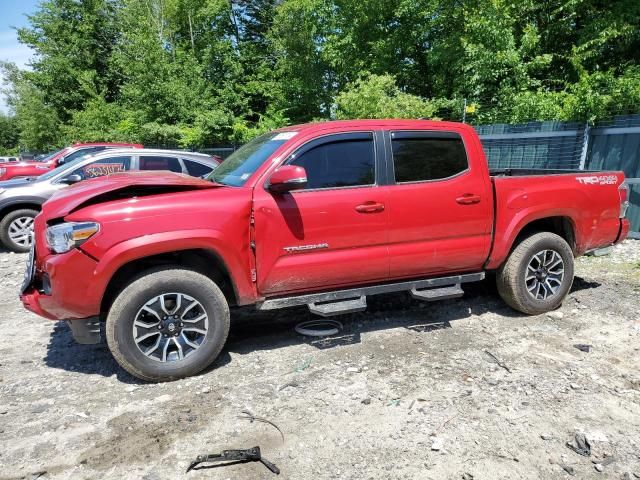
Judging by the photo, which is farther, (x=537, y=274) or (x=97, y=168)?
(x=97, y=168)

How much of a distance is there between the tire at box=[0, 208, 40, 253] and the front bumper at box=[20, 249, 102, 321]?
5627mm

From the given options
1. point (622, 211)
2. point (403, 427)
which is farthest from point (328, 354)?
point (622, 211)

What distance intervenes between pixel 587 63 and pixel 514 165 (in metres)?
6.02

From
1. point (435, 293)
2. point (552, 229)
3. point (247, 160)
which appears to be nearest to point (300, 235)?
point (247, 160)

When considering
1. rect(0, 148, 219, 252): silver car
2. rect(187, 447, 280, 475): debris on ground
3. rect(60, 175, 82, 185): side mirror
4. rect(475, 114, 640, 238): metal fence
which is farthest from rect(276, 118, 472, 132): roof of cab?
rect(475, 114, 640, 238): metal fence

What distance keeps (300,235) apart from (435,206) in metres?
1.35

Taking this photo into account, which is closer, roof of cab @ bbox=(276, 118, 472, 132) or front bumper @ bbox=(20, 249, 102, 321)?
front bumper @ bbox=(20, 249, 102, 321)

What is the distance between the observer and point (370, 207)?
4.03 metres

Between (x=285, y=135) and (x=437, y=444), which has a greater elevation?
(x=285, y=135)

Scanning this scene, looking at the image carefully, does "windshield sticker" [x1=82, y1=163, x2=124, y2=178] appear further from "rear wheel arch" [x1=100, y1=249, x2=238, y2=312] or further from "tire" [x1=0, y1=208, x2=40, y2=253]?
"rear wheel arch" [x1=100, y1=249, x2=238, y2=312]

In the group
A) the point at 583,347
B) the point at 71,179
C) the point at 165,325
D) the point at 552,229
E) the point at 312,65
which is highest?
the point at 312,65

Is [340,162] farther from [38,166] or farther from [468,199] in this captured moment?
[38,166]

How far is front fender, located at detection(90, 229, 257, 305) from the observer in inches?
131

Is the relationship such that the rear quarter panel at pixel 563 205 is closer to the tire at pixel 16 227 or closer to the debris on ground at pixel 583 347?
the debris on ground at pixel 583 347
